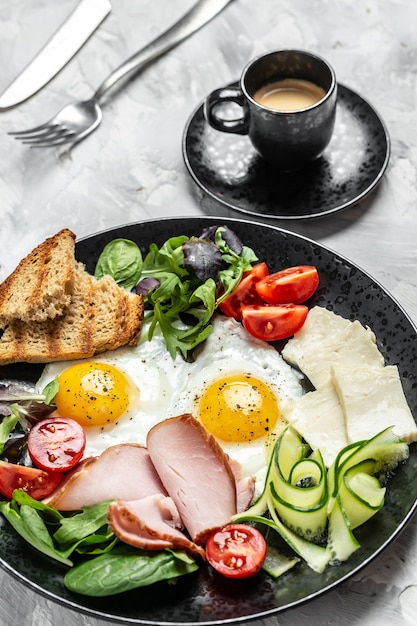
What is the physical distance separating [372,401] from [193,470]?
0.74 meters

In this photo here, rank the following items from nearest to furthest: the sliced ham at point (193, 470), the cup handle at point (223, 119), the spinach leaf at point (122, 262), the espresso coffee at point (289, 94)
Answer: the sliced ham at point (193, 470) < the spinach leaf at point (122, 262) < the cup handle at point (223, 119) < the espresso coffee at point (289, 94)

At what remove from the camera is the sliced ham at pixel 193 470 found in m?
2.92

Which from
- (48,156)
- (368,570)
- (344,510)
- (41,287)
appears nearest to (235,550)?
(344,510)

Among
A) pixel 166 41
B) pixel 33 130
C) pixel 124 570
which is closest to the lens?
pixel 124 570

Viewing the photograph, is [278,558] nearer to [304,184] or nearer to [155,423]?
[155,423]

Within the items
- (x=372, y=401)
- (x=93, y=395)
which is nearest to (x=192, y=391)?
(x=93, y=395)

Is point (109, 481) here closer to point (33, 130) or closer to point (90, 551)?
point (90, 551)

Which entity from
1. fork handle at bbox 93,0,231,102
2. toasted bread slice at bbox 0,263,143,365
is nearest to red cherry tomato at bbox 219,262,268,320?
toasted bread slice at bbox 0,263,143,365

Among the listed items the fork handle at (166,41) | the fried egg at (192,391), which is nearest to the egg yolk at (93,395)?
the fried egg at (192,391)

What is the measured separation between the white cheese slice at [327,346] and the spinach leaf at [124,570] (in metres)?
0.97

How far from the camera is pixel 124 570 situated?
2.70 m

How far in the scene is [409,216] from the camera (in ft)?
13.6

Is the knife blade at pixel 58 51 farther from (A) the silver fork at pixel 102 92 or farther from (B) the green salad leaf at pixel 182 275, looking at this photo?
(B) the green salad leaf at pixel 182 275

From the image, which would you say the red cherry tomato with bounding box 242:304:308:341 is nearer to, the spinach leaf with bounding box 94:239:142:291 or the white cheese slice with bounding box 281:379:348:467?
the white cheese slice with bounding box 281:379:348:467
